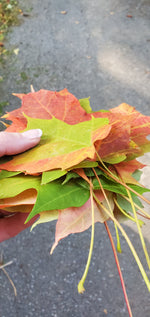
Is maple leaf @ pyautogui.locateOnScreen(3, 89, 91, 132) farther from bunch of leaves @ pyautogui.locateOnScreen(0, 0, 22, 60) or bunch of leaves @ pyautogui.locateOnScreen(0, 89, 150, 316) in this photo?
bunch of leaves @ pyautogui.locateOnScreen(0, 0, 22, 60)

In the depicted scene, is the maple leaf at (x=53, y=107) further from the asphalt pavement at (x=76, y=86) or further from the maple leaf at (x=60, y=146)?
the asphalt pavement at (x=76, y=86)

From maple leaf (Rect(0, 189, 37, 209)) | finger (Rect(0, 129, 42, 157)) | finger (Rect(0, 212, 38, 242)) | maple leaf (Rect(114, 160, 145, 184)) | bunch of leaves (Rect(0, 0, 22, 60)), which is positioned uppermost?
finger (Rect(0, 129, 42, 157))

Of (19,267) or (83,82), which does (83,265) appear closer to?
(19,267)

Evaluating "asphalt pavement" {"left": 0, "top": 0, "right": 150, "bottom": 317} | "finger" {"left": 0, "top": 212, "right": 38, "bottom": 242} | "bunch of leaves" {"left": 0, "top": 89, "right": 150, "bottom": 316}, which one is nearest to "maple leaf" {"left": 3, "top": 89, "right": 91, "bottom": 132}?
"bunch of leaves" {"left": 0, "top": 89, "right": 150, "bottom": 316}

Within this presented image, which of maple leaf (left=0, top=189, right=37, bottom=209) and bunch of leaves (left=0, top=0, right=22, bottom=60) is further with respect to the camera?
bunch of leaves (left=0, top=0, right=22, bottom=60)

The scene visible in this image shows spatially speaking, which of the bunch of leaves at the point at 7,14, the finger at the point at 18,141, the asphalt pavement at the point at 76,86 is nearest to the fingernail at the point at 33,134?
the finger at the point at 18,141

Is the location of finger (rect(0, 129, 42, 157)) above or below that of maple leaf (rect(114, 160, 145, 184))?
above

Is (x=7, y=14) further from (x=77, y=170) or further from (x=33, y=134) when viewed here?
(x=77, y=170)
